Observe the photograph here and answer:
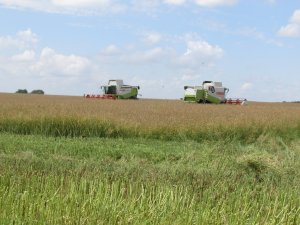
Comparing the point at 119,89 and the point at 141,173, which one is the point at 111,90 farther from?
the point at 141,173

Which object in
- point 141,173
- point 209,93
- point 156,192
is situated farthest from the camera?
point 209,93

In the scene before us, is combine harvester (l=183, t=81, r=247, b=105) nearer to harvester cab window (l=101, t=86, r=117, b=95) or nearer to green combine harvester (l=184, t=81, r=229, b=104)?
green combine harvester (l=184, t=81, r=229, b=104)

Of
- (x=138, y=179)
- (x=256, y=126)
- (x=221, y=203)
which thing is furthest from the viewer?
(x=256, y=126)

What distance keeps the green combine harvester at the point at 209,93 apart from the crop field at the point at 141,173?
22824 mm

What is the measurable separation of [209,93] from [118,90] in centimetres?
895

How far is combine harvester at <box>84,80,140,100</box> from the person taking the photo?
44875 millimetres

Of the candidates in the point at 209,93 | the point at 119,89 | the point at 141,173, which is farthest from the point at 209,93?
the point at 141,173

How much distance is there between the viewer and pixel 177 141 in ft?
52.0

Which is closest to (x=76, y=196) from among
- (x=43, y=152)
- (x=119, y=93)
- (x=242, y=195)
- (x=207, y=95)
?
(x=242, y=195)

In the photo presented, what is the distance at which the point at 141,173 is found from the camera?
8008 millimetres

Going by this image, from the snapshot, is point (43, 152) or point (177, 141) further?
point (177, 141)

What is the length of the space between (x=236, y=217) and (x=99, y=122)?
11.7 meters

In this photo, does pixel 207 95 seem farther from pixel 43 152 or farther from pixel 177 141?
pixel 43 152

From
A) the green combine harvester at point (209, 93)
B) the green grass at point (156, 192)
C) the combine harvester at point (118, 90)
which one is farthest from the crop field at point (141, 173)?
the combine harvester at point (118, 90)
